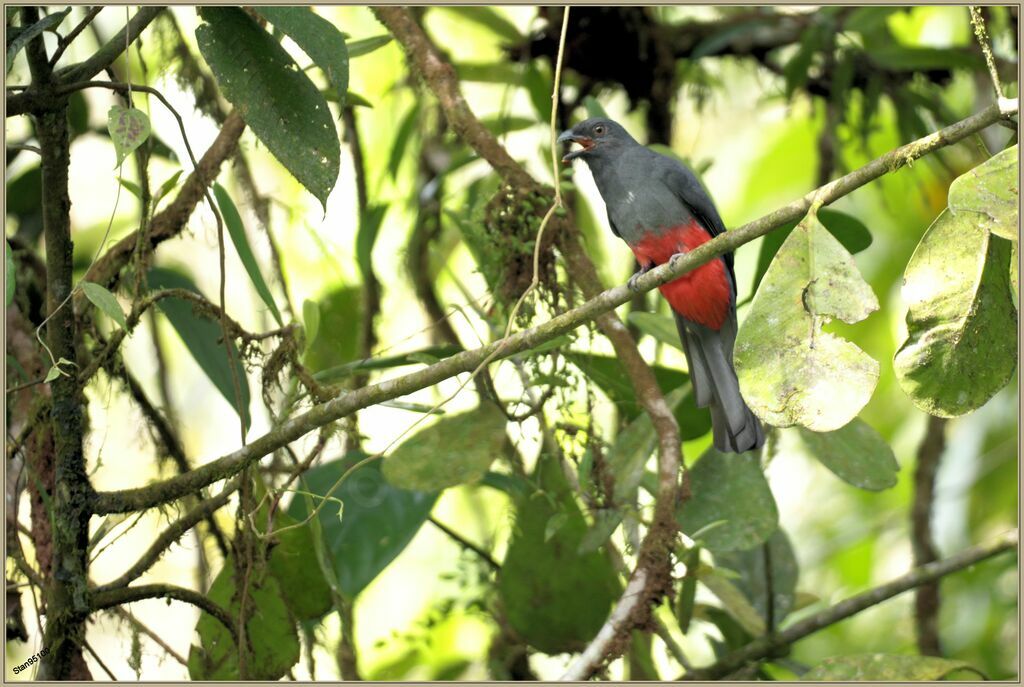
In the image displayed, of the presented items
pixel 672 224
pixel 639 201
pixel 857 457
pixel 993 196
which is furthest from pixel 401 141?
pixel 993 196

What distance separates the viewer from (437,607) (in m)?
3.45

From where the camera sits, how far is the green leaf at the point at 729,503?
2.50 metres

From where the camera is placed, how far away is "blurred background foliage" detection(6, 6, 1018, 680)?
2811mm

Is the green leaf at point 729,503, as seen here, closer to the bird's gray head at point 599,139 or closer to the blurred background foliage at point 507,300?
the blurred background foliage at point 507,300

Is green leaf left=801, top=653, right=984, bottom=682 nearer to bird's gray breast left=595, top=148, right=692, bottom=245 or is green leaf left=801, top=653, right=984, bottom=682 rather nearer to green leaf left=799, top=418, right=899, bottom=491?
green leaf left=799, top=418, right=899, bottom=491

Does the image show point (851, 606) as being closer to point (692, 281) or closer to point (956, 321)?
point (692, 281)

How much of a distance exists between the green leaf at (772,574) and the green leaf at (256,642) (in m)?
1.24

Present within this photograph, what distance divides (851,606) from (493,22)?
230 centimetres

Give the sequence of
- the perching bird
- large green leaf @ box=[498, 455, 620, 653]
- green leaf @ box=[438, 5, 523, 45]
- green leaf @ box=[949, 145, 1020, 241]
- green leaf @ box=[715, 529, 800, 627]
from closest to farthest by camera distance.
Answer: green leaf @ box=[949, 145, 1020, 241]
large green leaf @ box=[498, 455, 620, 653]
green leaf @ box=[715, 529, 800, 627]
the perching bird
green leaf @ box=[438, 5, 523, 45]


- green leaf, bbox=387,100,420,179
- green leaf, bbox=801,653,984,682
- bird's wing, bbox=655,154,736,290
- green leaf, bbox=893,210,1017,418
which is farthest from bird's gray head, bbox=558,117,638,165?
green leaf, bbox=893,210,1017,418

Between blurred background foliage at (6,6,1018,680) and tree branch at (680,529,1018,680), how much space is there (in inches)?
5.2

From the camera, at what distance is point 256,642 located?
2.40 metres

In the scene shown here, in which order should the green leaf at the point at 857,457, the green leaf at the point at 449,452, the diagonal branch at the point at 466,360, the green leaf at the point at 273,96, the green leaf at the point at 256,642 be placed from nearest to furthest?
1. the diagonal branch at the point at 466,360
2. the green leaf at the point at 273,96
3. the green leaf at the point at 256,642
4. the green leaf at the point at 449,452
5. the green leaf at the point at 857,457

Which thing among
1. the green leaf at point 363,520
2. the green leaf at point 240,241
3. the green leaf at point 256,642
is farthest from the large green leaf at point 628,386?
the green leaf at point 256,642
